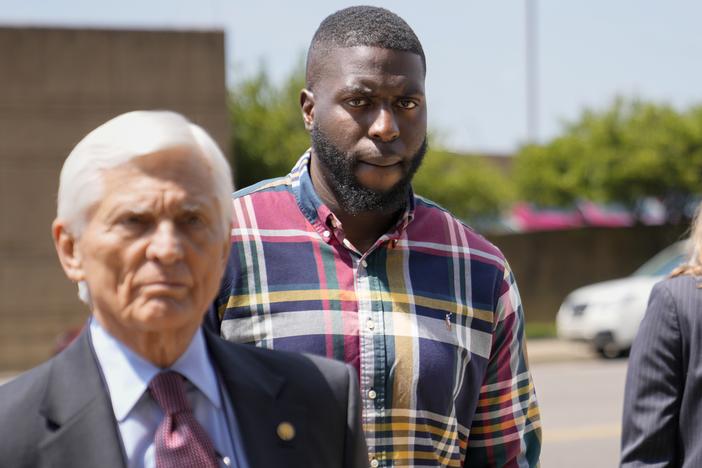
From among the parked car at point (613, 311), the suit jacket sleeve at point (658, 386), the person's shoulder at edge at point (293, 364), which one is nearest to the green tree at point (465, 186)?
the parked car at point (613, 311)

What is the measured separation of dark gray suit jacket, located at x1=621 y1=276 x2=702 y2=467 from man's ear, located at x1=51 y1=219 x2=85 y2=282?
5.48 ft

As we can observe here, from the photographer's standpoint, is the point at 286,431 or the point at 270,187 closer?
the point at 286,431

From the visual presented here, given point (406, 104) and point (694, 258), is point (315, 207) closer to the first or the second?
point (406, 104)

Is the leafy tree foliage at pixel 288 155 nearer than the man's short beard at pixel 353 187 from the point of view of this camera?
No

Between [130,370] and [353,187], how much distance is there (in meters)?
0.88

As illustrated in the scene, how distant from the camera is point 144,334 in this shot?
1.71 metres

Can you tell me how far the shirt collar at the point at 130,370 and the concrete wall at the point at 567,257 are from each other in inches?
734

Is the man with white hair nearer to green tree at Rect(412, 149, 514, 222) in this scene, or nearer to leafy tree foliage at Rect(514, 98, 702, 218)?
leafy tree foliage at Rect(514, 98, 702, 218)

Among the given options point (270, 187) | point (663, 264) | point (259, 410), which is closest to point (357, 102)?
point (270, 187)

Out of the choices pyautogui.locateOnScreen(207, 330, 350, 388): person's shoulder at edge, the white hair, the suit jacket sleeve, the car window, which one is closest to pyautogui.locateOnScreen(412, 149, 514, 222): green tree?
the car window

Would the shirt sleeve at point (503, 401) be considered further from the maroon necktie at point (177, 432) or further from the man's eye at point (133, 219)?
the man's eye at point (133, 219)

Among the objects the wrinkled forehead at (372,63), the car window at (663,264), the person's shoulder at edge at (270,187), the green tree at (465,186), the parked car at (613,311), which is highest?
the wrinkled forehead at (372,63)

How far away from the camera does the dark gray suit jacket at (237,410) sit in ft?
5.46

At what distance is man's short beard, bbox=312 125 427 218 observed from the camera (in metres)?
2.45
